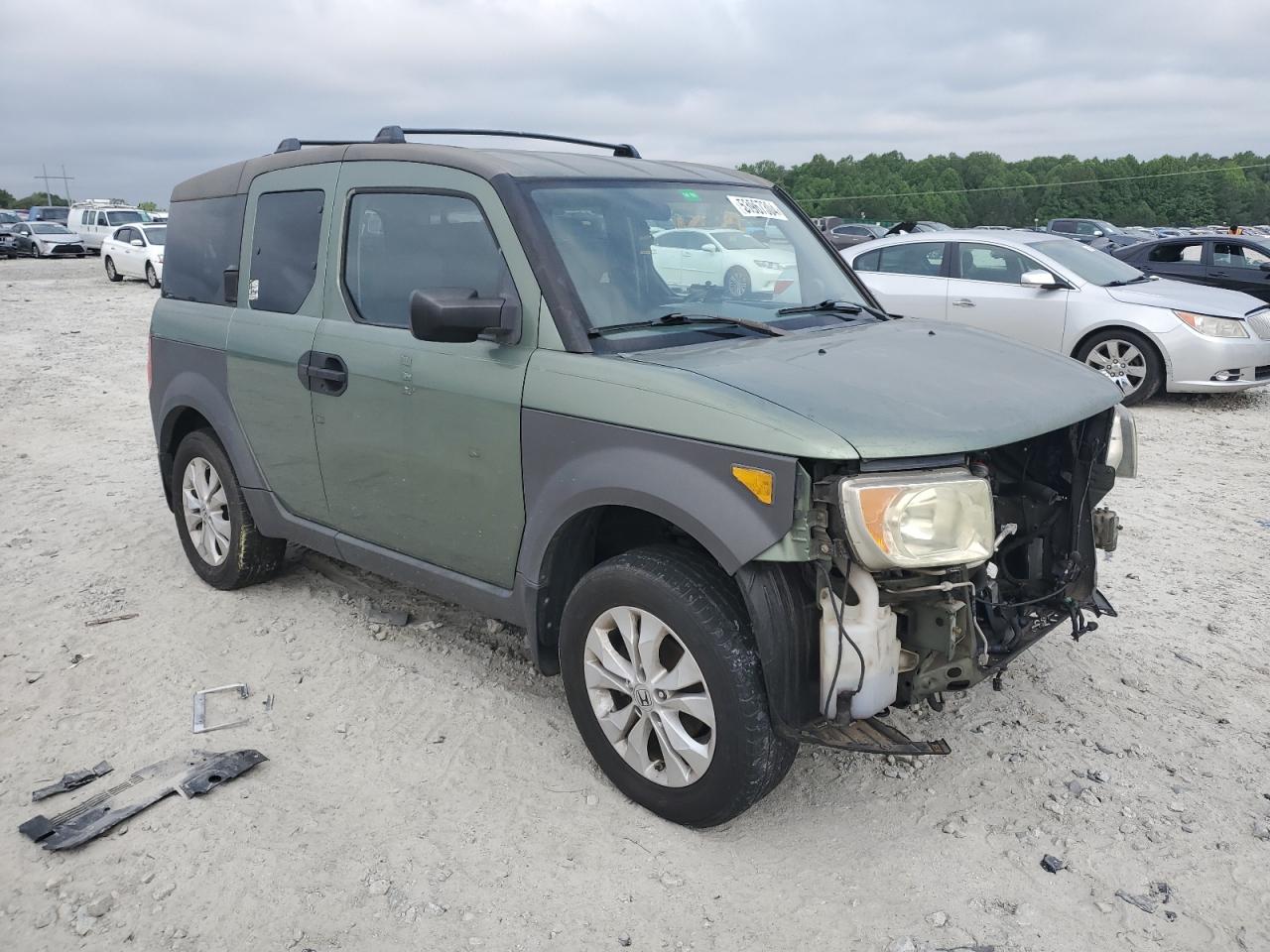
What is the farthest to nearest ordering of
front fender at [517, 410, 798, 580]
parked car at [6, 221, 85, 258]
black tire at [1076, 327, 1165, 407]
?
1. parked car at [6, 221, 85, 258]
2. black tire at [1076, 327, 1165, 407]
3. front fender at [517, 410, 798, 580]

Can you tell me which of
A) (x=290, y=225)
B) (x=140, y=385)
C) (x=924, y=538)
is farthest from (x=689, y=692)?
(x=140, y=385)

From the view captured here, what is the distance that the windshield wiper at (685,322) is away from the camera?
3.47 metres

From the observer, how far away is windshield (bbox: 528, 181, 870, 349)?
3549 millimetres

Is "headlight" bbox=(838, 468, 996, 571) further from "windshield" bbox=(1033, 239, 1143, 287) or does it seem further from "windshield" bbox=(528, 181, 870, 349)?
"windshield" bbox=(1033, 239, 1143, 287)

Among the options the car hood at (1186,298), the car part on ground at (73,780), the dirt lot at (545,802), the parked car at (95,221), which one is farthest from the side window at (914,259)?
the parked car at (95,221)

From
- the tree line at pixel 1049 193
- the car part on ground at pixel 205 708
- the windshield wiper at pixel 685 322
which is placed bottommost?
the car part on ground at pixel 205 708

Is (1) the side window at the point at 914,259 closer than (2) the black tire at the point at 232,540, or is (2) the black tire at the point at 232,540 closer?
(2) the black tire at the point at 232,540

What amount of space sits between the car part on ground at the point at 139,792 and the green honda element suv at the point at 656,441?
3.06 feet

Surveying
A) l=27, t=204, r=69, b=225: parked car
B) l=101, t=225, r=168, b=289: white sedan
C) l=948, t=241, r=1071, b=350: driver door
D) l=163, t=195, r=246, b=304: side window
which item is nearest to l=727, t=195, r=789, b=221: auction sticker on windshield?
l=163, t=195, r=246, b=304: side window

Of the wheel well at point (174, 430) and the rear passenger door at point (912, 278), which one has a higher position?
the rear passenger door at point (912, 278)

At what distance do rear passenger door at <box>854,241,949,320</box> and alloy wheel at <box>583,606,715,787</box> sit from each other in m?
8.28

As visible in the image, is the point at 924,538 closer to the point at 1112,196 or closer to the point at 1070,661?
the point at 1070,661

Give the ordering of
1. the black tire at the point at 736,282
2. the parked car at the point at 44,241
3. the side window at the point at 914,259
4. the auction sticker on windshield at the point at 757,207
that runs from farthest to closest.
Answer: the parked car at the point at 44,241, the side window at the point at 914,259, the auction sticker on windshield at the point at 757,207, the black tire at the point at 736,282

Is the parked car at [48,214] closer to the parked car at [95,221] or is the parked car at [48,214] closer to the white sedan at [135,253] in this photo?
the parked car at [95,221]
